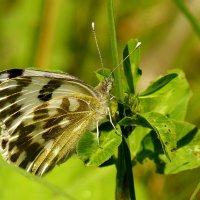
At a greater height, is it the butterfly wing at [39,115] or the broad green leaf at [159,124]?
the butterfly wing at [39,115]

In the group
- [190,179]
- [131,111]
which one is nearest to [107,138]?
[131,111]

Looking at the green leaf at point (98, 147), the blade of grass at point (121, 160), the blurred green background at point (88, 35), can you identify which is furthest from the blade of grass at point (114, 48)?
the blurred green background at point (88, 35)

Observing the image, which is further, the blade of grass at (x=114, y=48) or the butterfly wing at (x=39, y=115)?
the butterfly wing at (x=39, y=115)

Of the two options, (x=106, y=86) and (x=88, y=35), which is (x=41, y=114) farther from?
(x=88, y=35)

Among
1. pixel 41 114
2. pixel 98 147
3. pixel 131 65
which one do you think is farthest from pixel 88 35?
pixel 98 147

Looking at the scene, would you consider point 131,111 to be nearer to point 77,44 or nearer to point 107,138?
point 107,138

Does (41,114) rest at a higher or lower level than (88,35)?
lower

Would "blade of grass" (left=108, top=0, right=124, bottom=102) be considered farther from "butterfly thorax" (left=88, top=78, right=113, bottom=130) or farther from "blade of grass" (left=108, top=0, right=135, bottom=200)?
"butterfly thorax" (left=88, top=78, right=113, bottom=130)

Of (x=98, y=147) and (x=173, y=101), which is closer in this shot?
(x=98, y=147)

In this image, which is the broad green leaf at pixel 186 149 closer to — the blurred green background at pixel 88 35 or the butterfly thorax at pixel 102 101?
the butterfly thorax at pixel 102 101
